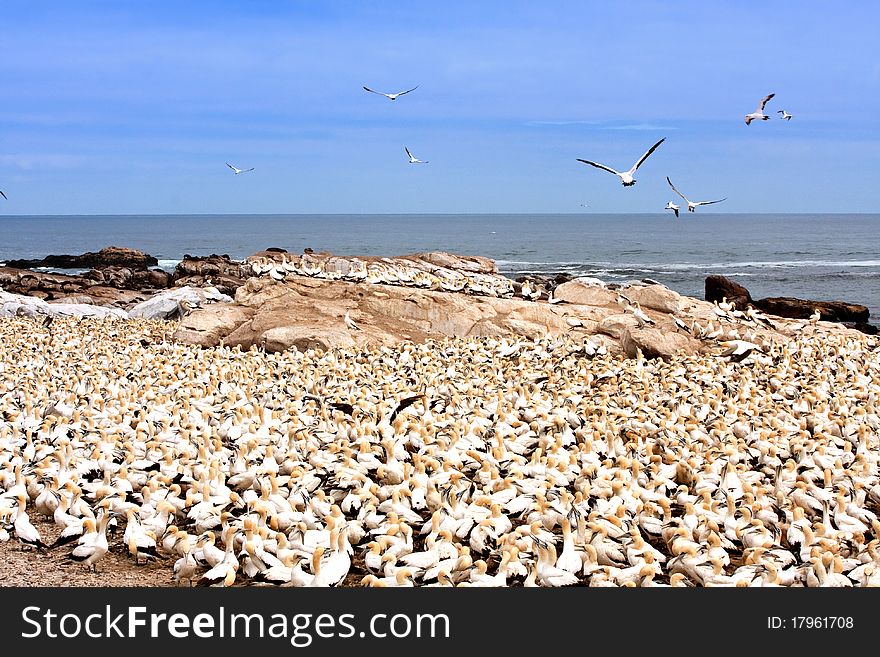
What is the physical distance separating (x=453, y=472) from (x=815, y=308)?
21535mm

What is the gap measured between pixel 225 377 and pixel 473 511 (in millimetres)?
6504

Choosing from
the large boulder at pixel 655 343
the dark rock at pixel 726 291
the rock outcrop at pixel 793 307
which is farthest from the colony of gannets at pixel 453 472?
the rock outcrop at pixel 793 307

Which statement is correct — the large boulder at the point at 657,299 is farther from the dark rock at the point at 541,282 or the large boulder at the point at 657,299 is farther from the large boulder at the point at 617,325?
the dark rock at the point at 541,282

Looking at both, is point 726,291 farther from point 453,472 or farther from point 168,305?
point 453,472

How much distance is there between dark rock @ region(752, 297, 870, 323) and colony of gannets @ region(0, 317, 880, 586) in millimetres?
13685

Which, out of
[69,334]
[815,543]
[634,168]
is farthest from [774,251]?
[815,543]

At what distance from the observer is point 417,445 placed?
8633mm

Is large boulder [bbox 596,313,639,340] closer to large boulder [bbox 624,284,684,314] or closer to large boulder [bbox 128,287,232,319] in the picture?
large boulder [bbox 624,284,684,314]

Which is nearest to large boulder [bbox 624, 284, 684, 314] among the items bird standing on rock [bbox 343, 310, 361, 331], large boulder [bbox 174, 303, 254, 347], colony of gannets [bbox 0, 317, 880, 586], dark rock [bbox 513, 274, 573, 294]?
dark rock [bbox 513, 274, 573, 294]

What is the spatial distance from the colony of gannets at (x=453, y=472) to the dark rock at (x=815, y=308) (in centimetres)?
1369

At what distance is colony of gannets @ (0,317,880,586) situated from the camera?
240 inches

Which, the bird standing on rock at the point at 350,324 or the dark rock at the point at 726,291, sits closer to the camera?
the bird standing on rock at the point at 350,324

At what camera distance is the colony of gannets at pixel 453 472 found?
611 cm

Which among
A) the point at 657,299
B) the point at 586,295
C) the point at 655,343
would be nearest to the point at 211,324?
the point at 586,295
